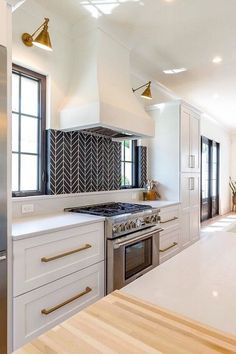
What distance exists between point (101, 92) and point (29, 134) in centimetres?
82

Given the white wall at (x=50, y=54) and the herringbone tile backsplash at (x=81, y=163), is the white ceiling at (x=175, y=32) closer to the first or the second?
the white wall at (x=50, y=54)

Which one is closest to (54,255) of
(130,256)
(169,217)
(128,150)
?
(130,256)

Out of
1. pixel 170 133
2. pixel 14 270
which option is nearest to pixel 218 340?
pixel 14 270

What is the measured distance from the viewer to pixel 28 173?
2.48 m

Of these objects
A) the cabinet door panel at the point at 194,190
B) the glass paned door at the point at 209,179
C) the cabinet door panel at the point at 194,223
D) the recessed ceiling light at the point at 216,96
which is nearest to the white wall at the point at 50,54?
the cabinet door panel at the point at 194,190

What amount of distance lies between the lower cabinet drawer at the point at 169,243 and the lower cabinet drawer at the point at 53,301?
1.22 m

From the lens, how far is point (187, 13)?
249 centimetres

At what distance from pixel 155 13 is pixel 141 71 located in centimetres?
133

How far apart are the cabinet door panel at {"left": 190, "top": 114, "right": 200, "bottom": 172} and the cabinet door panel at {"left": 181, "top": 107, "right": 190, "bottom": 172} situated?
13 centimetres

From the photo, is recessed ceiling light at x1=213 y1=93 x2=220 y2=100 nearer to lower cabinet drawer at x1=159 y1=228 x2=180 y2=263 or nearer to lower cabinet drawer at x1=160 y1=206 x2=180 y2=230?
lower cabinet drawer at x1=160 y1=206 x2=180 y2=230

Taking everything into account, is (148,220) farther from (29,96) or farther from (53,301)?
(29,96)

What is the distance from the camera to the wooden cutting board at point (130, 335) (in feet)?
1.90

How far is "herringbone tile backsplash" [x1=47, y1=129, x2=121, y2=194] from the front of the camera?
101 inches

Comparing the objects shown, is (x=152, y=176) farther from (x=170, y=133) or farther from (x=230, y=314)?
(x=230, y=314)
